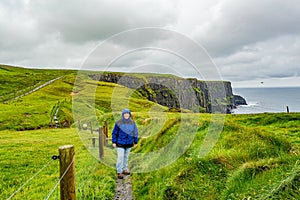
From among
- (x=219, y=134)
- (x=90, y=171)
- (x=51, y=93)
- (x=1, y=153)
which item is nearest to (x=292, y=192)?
(x=219, y=134)

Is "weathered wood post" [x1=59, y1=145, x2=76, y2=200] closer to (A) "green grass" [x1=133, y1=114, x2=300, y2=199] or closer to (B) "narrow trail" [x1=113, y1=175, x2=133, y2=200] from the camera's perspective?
(A) "green grass" [x1=133, y1=114, x2=300, y2=199]

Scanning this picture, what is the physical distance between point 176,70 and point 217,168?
473 cm

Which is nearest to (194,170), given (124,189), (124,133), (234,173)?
(234,173)

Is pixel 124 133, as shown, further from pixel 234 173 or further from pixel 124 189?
pixel 234 173

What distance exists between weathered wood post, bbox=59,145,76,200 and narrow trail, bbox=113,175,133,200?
343cm

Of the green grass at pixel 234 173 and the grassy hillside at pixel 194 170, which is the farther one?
the grassy hillside at pixel 194 170

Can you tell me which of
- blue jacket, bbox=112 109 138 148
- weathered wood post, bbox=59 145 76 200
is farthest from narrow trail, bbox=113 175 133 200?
weathered wood post, bbox=59 145 76 200

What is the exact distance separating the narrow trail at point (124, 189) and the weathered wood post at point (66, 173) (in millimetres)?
3429

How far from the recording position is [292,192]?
4.64 meters

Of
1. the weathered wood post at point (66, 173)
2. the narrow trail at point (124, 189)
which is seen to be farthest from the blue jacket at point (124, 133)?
the weathered wood post at point (66, 173)

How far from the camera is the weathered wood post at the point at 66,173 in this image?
224 inches

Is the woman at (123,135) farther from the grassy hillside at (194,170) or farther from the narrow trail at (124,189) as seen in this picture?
Result: the grassy hillside at (194,170)

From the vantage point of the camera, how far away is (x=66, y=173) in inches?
227

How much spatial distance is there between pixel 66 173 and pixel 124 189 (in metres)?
4.40
